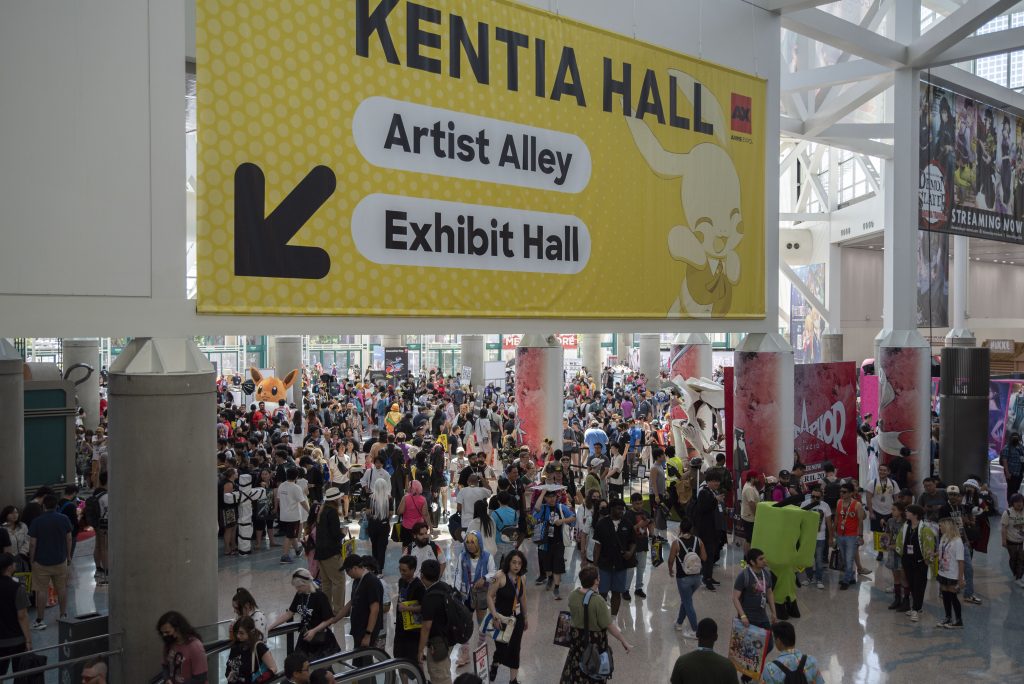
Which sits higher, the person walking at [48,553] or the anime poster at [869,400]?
the anime poster at [869,400]

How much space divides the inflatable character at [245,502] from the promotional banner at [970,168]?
459 inches

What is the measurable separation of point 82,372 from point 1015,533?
20013 mm

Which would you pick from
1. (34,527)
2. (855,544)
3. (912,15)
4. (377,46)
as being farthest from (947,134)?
(34,527)

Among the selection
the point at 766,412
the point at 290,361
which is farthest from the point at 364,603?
the point at 290,361

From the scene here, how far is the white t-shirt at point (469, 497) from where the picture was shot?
923cm

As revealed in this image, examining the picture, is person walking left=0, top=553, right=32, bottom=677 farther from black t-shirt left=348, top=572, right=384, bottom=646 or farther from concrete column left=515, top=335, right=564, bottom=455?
concrete column left=515, top=335, right=564, bottom=455

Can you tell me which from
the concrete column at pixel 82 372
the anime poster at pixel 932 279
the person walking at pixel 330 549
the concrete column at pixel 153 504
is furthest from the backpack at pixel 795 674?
the concrete column at pixel 82 372

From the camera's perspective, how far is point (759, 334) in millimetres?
11398

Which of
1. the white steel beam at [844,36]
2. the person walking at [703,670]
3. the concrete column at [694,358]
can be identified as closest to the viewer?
the person walking at [703,670]

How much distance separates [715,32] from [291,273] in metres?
6.81

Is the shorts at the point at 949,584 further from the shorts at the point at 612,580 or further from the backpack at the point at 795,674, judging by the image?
the backpack at the point at 795,674

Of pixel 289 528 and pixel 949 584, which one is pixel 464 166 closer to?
pixel 289 528

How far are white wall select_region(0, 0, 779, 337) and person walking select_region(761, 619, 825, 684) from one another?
469 centimetres

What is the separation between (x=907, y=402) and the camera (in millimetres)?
13156
